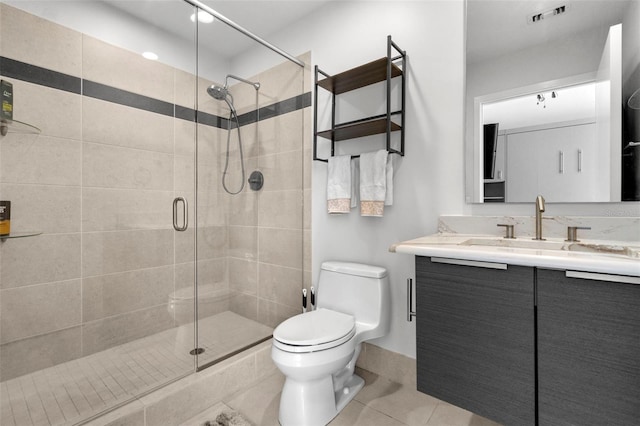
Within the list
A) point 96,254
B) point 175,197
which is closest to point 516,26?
point 175,197

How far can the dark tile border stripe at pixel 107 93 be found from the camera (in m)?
1.45

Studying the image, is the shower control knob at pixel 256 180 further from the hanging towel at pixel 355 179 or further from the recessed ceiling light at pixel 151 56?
the recessed ceiling light at pixel 151 56

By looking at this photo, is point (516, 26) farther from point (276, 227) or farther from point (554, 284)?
point (276, 227)

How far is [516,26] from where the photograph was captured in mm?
1524

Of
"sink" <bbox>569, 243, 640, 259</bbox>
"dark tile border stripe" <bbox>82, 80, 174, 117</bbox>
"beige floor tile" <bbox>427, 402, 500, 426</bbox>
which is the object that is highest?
"dark tile border stripe" <bbox>82, 80, 174, 117</bbox>

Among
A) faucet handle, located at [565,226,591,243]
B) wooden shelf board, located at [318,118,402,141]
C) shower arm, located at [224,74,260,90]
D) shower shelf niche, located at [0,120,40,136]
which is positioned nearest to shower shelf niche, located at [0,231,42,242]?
shower shelf niche, located at [0,120,40,136]

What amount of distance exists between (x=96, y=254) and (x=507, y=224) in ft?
7.11

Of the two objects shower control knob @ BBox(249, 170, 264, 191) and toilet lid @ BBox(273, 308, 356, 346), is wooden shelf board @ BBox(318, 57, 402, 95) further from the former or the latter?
toilet lid @ BBox(273, 308, 356, 346)

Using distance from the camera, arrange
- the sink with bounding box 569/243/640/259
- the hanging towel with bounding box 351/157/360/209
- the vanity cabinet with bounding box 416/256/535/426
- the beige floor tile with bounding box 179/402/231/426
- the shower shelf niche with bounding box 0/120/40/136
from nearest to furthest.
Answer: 1. the vanity cabinet with bounding box 416/256/535/426
2. the sink with bounding box 569/243/640/259
3. the shower shelf niche with bounding box 0/120/40/136
4. the beige floor tile with bounding box 179/402/231/426
5. the hanging towel with bounding box 351/157/360/209

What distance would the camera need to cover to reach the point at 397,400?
1.65 metres

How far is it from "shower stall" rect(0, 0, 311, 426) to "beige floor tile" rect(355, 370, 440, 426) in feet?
2.55

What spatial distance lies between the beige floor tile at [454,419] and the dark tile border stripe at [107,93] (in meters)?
1.95

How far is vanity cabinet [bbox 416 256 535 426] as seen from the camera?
0.98 meters

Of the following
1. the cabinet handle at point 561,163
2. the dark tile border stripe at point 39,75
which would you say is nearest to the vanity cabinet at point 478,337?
the cabinet handle at point 561,163
